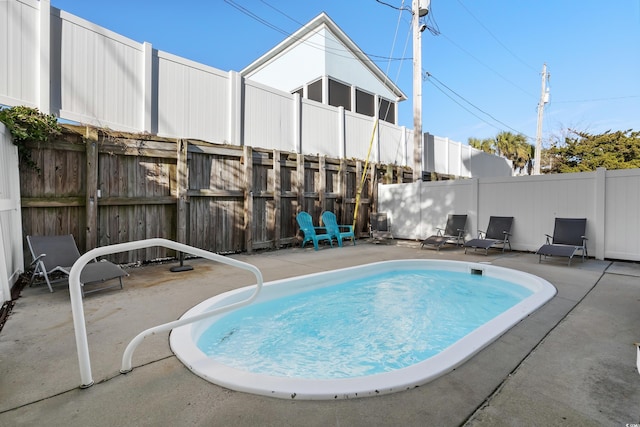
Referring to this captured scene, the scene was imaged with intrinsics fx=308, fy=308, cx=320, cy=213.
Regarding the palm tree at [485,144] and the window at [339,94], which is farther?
the palm tree at [485,144]

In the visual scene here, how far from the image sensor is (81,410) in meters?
1.53

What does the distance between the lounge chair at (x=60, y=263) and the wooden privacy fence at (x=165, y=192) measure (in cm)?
72

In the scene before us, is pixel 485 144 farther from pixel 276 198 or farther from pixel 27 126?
pixel 27 126

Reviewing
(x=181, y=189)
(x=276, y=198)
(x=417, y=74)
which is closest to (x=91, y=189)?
(x=181, y=189)

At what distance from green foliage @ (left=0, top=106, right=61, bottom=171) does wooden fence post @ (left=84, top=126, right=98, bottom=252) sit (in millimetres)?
400

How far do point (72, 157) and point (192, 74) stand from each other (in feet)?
9.10

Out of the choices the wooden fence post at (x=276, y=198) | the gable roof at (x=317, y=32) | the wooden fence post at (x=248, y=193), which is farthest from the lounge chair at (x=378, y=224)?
the gable roof at (x=317, y=32)

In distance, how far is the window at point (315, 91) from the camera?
35.4 feet

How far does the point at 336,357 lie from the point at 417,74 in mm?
8970

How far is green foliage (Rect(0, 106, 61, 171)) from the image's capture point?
4.07 meters

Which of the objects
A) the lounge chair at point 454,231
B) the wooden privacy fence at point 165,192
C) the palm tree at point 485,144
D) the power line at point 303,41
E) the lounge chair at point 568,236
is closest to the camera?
the wooden privacy fence at point 165,192

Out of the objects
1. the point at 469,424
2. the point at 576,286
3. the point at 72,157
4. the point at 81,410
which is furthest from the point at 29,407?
the point at 576,286

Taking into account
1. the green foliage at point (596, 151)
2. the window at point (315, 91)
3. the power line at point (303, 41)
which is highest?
A: the power line at point (303, 41)

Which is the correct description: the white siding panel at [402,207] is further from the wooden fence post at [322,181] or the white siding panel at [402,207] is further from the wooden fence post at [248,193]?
the wooden fence post at [248,193]
